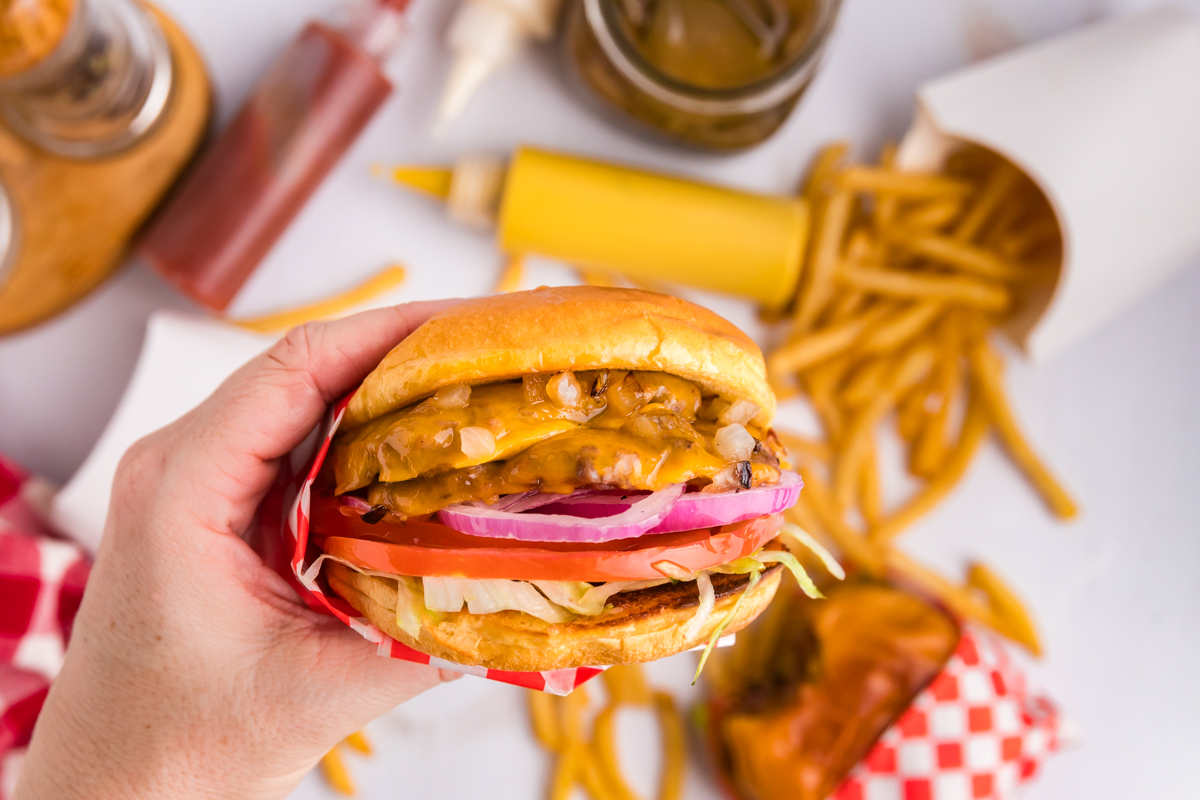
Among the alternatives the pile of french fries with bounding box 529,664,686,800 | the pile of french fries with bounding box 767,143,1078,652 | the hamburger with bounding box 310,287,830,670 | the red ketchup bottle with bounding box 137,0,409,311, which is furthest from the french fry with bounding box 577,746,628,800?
the red ketchup bottle with bounding box 137,0,409,311

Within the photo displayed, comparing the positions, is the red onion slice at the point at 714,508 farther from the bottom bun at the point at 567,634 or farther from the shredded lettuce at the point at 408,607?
the shredded lettuce at the point at 408,607

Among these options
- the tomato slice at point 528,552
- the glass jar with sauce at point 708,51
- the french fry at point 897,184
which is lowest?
the tomato slice at point 528,552

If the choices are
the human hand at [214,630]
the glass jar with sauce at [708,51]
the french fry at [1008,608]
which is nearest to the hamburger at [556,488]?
the human hand at [214,630]

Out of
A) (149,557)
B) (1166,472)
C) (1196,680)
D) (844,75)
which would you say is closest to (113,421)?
(149,557)

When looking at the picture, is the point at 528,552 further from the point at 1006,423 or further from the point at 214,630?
the point at 1006,423

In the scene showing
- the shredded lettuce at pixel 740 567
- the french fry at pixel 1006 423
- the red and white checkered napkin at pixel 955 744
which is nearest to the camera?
the shredded lettuce at pixel 740 567

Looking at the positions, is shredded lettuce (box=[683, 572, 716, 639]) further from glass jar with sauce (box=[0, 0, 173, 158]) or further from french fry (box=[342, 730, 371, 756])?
glass jar with sauce (box=[0, 0, 173, 158])

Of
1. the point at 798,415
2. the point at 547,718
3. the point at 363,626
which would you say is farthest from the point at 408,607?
the point at 798,415
